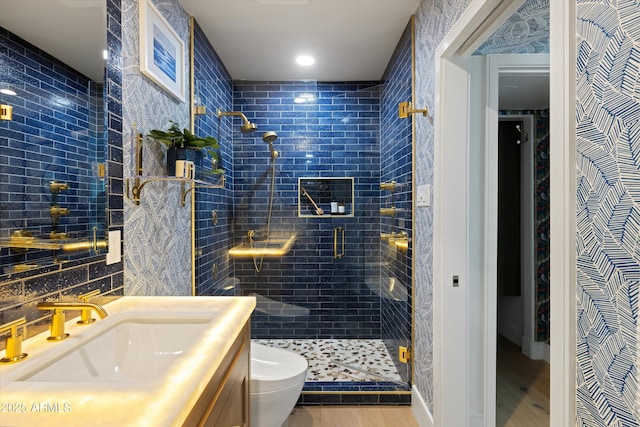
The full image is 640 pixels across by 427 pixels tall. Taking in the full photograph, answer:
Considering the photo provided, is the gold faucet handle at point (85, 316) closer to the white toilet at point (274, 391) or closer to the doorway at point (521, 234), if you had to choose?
the white toilet at point (274, 391)

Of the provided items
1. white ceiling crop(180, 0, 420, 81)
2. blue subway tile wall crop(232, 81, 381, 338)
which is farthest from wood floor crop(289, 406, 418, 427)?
white ceiling crop(180, 0, 420, 81)

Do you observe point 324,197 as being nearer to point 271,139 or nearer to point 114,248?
point 271,139

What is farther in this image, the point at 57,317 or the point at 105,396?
the point at 57,317

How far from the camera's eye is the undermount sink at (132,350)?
0.97m

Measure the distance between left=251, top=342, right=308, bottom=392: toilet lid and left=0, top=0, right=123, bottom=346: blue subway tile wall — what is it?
831 mm

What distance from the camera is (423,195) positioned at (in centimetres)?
206

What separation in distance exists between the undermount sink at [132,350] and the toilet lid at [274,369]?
712 mm

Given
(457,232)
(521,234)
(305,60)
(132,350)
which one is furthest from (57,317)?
(521,234)

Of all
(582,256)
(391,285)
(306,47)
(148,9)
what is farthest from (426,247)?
(148,9)

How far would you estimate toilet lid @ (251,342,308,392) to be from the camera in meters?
1.77

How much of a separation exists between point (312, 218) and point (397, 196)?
0.72 meters

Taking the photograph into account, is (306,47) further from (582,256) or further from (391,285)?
(582,256)

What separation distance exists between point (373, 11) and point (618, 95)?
71.5 inches

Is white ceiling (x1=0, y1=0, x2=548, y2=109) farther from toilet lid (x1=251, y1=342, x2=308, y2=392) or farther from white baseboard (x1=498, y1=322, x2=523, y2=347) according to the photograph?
white baseboard (x1=498, y1=322, x2=523, y2=347)
